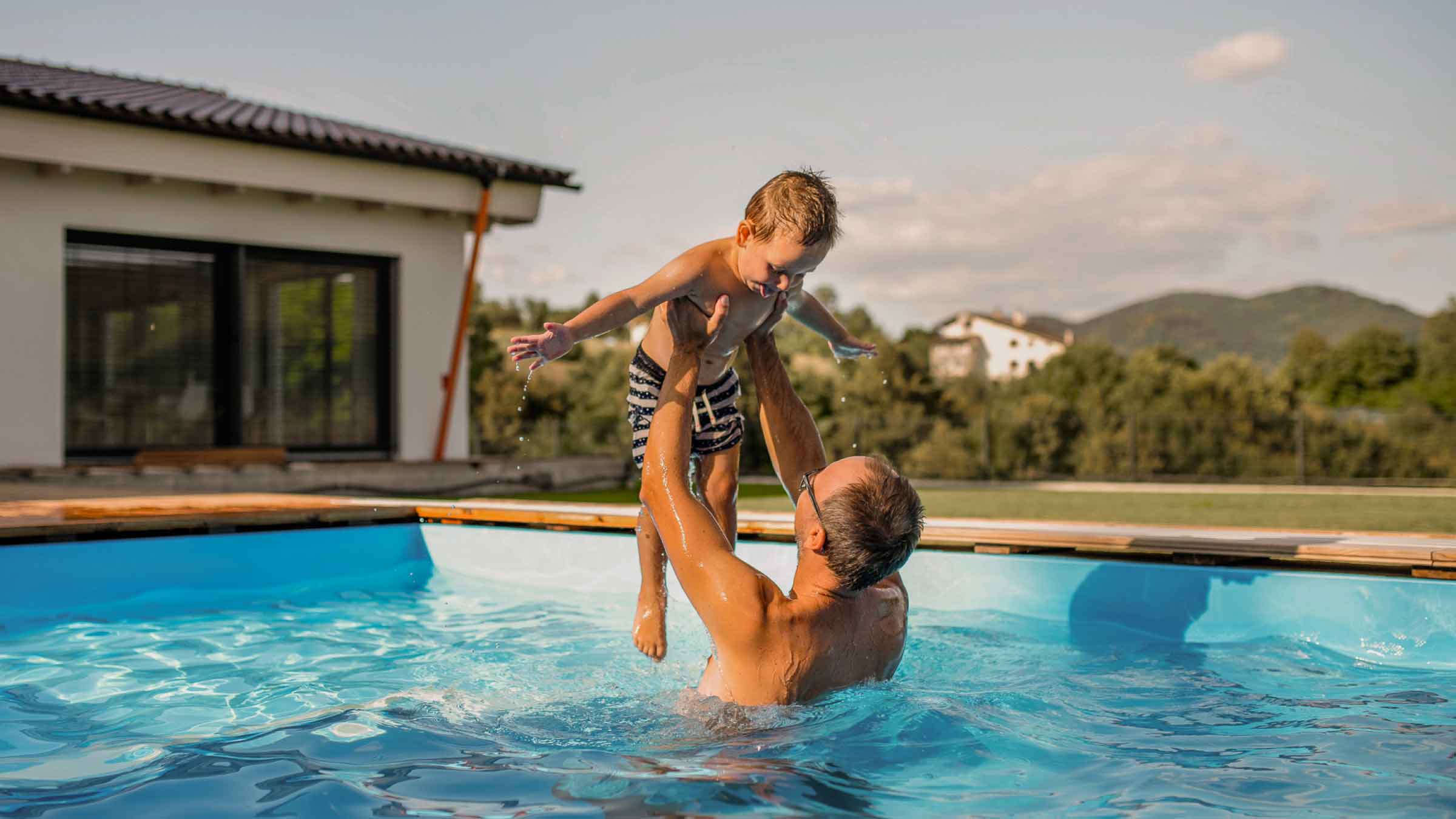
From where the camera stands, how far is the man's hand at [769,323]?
3.13 metres

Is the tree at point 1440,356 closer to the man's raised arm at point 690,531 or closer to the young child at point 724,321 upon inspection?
the young child at point 724,321

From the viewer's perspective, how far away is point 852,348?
362cm

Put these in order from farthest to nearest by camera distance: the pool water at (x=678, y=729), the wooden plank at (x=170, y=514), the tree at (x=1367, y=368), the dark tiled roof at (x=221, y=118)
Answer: the tree at (x=1367, y=368) < the dark tiled roof at (x=221, y=118) < the wooden plank at (x=170, y=514) < the pool water at (x=678, y=729)

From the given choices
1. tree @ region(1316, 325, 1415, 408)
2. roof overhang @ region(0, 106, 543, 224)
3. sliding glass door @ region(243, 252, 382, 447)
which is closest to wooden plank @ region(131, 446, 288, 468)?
sliding glass door @ region(243, 252, 382, 447)

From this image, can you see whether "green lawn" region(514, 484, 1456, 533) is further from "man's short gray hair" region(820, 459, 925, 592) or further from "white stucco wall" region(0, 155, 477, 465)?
"man's short gray hair" region(820, 459, 925, 592)

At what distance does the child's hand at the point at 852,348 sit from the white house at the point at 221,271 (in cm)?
797

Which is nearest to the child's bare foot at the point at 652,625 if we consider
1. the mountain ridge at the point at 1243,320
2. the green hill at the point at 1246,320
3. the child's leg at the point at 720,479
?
the child's leg at the point at 720,479

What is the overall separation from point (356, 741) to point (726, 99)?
26545 mm

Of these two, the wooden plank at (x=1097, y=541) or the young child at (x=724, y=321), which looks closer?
the young child at (x=724, y=321)

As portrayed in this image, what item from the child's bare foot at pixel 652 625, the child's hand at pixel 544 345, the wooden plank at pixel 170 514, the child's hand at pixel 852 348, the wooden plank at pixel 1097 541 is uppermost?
the child's hand at pixel 852 348

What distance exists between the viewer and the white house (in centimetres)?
916

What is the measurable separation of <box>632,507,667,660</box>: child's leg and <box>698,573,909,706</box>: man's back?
60 cm

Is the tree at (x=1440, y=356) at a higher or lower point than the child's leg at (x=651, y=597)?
higher

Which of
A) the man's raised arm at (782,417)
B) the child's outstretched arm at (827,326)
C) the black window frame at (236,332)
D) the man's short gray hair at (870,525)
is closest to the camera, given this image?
the man's short gray hair at (870,525)
